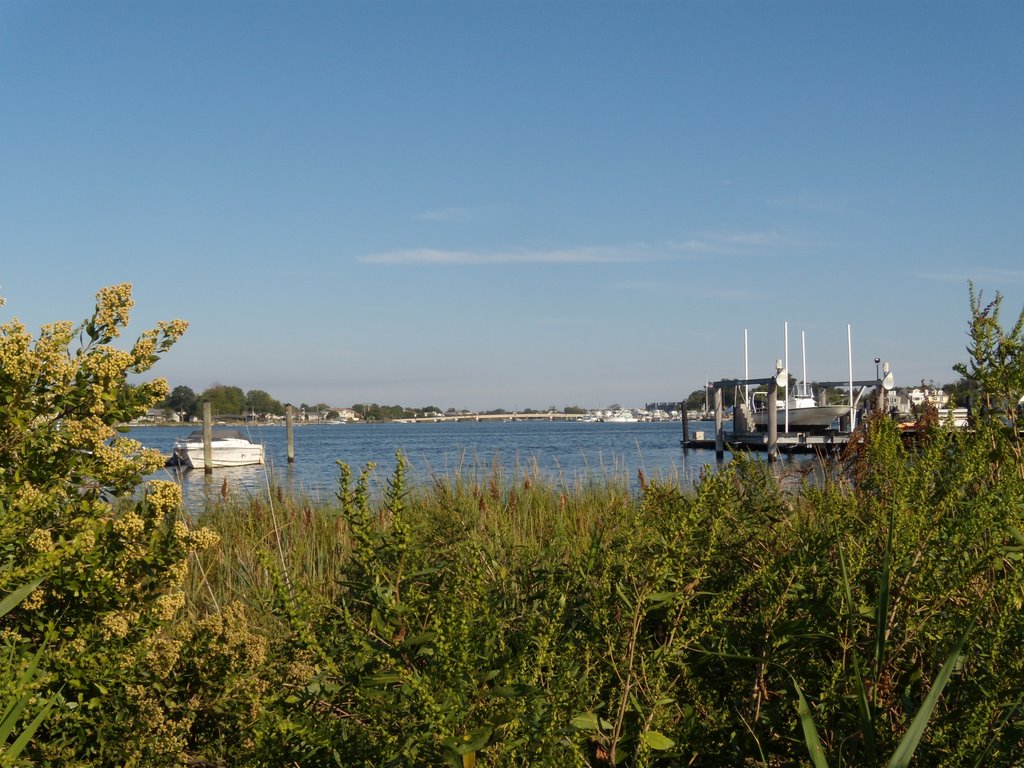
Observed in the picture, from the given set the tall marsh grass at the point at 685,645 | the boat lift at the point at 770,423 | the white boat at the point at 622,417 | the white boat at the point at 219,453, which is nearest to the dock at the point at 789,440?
the boat lift at the point at 770,423

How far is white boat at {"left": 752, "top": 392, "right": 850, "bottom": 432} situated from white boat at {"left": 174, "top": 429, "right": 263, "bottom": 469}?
2084 centimetres

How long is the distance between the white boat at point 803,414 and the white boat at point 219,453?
2084 centimetres

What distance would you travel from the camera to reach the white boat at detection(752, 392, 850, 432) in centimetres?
3538

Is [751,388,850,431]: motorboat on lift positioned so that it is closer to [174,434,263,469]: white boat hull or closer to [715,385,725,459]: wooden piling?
[715,385,725,459]: wooden piling

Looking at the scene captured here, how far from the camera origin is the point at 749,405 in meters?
38.7

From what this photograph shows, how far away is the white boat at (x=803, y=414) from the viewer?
35384 mm

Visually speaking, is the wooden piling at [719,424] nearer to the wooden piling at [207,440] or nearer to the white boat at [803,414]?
the white boat at [803,414]

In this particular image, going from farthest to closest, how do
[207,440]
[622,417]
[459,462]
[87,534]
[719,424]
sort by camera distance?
[622,417], [207,440], [719,424], [459,462], [87,534]

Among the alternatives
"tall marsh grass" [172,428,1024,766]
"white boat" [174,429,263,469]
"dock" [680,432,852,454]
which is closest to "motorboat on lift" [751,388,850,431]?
"dock" [680,432,852,454]

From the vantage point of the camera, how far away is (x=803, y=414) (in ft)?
118

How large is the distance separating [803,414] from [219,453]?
81.4 feet

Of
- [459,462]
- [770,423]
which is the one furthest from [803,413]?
[459,462]

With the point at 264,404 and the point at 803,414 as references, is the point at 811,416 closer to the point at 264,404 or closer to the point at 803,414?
the point at 803,414

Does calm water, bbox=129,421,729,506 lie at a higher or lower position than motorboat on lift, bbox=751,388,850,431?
lower
